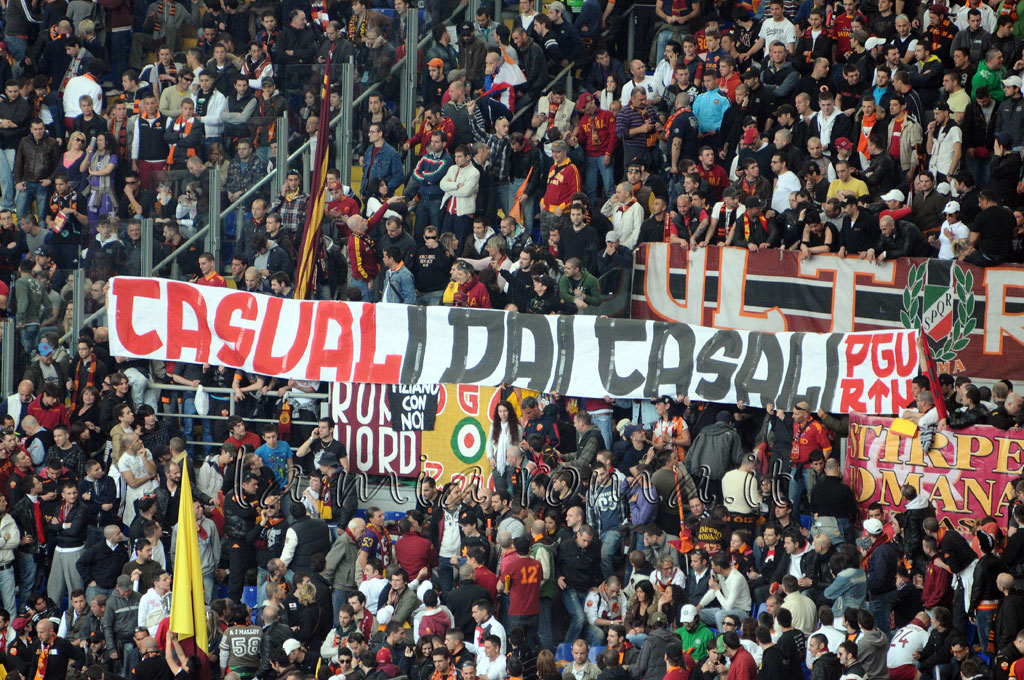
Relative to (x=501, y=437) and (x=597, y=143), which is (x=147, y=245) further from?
(x=597, y=143)

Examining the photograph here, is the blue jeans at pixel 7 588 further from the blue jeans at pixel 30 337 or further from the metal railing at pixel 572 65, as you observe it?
the metal railing at pixel 572 65

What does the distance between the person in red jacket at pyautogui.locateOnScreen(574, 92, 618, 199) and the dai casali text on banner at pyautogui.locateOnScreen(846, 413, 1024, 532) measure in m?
5.98

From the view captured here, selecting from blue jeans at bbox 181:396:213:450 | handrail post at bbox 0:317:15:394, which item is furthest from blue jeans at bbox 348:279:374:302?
handrail post at bbox 0:317:15:394

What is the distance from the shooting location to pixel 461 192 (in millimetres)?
22625

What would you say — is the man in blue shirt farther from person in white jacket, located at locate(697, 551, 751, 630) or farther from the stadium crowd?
person in white jacket, located at locate(697, 551, 751, 630)

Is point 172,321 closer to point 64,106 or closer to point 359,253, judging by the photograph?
point 359,253

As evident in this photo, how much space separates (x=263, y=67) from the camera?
968 inches

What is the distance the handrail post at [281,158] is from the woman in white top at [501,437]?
484 centimetres

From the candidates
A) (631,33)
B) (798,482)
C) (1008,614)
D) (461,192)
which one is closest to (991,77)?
(631,33)

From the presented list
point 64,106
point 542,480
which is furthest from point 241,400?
point 64,106

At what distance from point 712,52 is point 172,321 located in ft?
26.2

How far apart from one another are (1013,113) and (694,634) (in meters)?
8.23

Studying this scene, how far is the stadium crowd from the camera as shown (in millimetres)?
17844

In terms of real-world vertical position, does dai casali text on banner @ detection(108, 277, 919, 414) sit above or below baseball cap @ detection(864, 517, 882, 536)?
above
